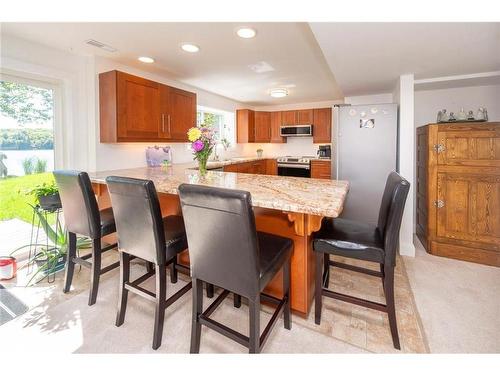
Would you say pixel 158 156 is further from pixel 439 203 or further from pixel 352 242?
pixel 439 203

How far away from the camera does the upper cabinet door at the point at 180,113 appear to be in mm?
3488

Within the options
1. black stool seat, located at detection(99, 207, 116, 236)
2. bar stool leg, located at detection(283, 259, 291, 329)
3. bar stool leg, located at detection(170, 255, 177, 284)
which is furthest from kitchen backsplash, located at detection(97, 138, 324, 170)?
bar stool leg, located at detection(283, 259, 291, 329)

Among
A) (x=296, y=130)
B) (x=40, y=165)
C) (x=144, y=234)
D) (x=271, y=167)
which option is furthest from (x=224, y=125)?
(x=144, y=234)

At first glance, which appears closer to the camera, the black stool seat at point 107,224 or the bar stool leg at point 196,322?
the bar stool leg at point 196,322

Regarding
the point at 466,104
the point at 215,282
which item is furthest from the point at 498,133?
the point at 215,282

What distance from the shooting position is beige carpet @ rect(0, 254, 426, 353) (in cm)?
155

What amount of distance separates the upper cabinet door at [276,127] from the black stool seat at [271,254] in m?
4.53

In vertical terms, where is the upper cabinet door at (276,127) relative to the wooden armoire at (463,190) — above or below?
above

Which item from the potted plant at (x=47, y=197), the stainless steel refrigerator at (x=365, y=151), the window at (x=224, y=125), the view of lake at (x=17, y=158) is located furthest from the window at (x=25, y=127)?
the stainless steel refrigerator at (x=365, y=151)

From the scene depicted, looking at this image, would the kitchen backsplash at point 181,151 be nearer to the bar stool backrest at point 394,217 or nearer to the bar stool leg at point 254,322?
the bar stool leg at point 254,322

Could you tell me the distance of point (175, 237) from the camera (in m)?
1.70

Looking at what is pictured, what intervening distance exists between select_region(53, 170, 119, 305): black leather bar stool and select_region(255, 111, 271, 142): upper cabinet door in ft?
14.0

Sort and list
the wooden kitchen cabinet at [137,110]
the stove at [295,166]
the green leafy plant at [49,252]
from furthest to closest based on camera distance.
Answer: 1. the stove at [295,166]
2. the wooden kitchen cabinet at [137,110]
3. the green leafy plant at [49,252]
